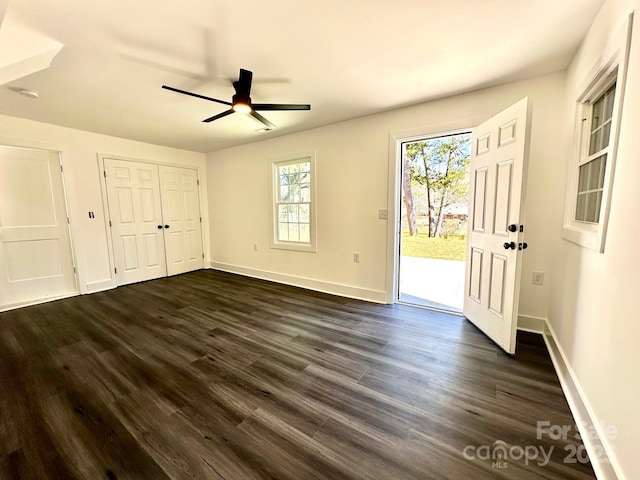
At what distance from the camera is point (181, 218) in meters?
5.05

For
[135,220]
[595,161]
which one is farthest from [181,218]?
[595,161]

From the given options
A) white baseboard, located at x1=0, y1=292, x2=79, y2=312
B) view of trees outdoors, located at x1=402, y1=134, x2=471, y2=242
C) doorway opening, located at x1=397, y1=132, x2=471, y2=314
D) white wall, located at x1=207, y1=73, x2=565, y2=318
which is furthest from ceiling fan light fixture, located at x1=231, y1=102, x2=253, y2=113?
view of trees outdoors, located at x1=402, y1=134, x2=471, y2=242

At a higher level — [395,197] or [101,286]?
[395,197]

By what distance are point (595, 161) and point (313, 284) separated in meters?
3.28

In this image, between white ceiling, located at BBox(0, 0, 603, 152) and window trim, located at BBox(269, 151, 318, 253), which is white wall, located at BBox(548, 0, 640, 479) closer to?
white ceiling, located at BBox(0, 0, 603, 152)

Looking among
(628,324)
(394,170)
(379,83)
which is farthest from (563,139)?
(628,324)

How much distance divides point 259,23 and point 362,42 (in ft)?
2.40

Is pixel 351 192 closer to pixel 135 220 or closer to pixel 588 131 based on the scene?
pixel 588 131

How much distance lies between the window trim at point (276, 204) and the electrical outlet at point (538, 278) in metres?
2.61

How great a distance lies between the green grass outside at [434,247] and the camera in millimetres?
6508

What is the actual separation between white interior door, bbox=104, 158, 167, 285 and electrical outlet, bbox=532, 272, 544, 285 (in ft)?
18.2

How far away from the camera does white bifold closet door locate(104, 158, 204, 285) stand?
13.8 feet

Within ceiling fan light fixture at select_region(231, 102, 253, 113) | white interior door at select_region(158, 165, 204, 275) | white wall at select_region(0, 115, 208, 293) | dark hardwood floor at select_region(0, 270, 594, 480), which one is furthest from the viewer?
white interior door at select_region(158, 165, 204, 275)

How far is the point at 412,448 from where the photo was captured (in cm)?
133
